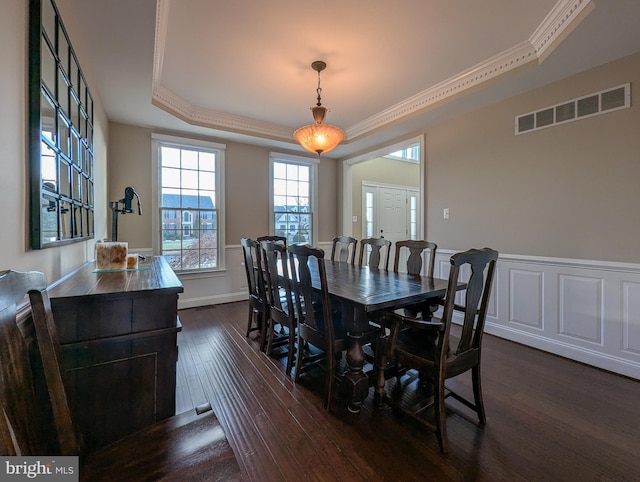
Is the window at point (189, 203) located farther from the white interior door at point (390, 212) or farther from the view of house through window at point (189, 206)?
the white interior door at point (390, 212)

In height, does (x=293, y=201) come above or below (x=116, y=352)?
above

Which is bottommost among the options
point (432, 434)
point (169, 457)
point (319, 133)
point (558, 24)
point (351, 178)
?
point (432, 434)

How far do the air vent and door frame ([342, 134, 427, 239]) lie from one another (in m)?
1.26

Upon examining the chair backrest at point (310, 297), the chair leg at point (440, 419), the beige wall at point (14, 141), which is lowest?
the chair leg at point (440, 419)

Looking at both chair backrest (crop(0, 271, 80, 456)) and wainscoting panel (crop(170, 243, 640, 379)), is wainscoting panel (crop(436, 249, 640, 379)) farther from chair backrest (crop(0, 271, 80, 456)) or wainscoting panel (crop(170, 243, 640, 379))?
chair backrest (crop(0, 271, 80, 456))

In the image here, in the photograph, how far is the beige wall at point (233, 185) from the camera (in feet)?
12.5

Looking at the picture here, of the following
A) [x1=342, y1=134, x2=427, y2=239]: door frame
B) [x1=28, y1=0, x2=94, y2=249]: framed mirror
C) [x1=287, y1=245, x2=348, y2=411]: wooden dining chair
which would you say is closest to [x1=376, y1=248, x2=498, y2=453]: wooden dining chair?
[x1=287, y1=245, x2=348, y2=411]: wooden dining chair

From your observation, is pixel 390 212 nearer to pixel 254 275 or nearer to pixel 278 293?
pixel 254 275

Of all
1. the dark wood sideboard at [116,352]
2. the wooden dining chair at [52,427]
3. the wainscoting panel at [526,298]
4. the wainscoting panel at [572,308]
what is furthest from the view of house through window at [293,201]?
the wooden dining chair at [52,427]

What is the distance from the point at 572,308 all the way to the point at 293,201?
4083 mm

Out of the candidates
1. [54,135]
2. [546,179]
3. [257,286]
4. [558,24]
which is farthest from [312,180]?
[54,135]

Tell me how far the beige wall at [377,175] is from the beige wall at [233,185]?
43cm

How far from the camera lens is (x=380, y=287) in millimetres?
2111

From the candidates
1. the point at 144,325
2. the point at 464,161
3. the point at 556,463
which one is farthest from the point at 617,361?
the point at 144,325
